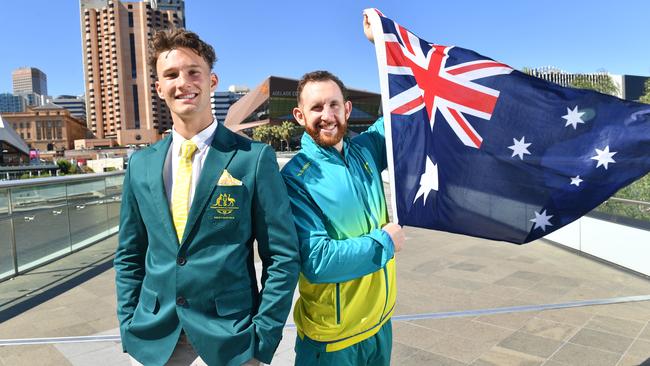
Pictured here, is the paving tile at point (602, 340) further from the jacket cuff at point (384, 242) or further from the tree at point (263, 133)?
the tree at point (263, 133)

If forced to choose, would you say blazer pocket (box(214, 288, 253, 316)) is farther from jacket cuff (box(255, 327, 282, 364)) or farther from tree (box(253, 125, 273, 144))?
tree (box(253, 125, 273, 144))

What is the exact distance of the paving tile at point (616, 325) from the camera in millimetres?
4008

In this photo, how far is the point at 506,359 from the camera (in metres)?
3.55

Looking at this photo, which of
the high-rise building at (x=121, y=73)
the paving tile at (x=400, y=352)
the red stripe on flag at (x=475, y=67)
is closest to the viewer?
the red stripe on flag at (x=475, y=67)

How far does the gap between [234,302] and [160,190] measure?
Answer: 0.48 m

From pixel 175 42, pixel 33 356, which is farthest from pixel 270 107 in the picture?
pixel 175 42

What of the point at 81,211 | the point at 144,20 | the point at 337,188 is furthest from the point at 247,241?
the point at 144,20

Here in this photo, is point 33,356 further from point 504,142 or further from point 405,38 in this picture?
point 504,142

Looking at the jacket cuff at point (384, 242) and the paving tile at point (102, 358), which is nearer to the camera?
the jacket cuff at point (384, 242)

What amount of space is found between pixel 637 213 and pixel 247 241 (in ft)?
21.2

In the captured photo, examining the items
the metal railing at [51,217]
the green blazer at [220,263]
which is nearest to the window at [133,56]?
the metal railing at [51,217]

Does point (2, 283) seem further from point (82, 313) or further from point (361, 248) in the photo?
point (361, 248)

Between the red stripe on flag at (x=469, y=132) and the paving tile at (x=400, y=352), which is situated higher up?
the red stripe on flag at (x=469, y=132)

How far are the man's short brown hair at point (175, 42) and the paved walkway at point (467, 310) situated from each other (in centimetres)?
258
